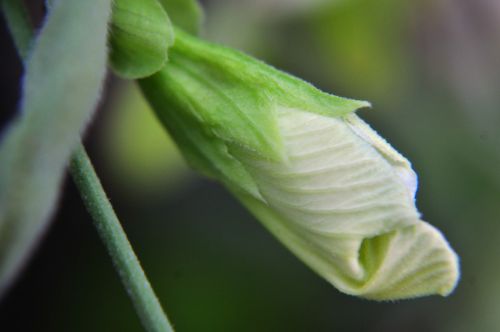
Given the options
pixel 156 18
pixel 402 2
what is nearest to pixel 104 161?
pixel 402 2

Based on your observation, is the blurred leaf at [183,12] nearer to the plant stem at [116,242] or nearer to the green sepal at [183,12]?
the green sepal at [183,12]

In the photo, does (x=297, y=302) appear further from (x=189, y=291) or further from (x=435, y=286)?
(x=435, y=286)

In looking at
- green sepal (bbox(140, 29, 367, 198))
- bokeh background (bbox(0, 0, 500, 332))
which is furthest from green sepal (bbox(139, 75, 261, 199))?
bokeh background (bbox(0, 0, 500, 332))

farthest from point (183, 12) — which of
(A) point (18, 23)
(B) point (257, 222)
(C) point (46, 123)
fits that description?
(B) point (257, 222)

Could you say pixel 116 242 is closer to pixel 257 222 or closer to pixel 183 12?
pixel 183 12

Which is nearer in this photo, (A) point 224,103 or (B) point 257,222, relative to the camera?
(A) point 224,103

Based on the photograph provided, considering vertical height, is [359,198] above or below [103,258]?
above
